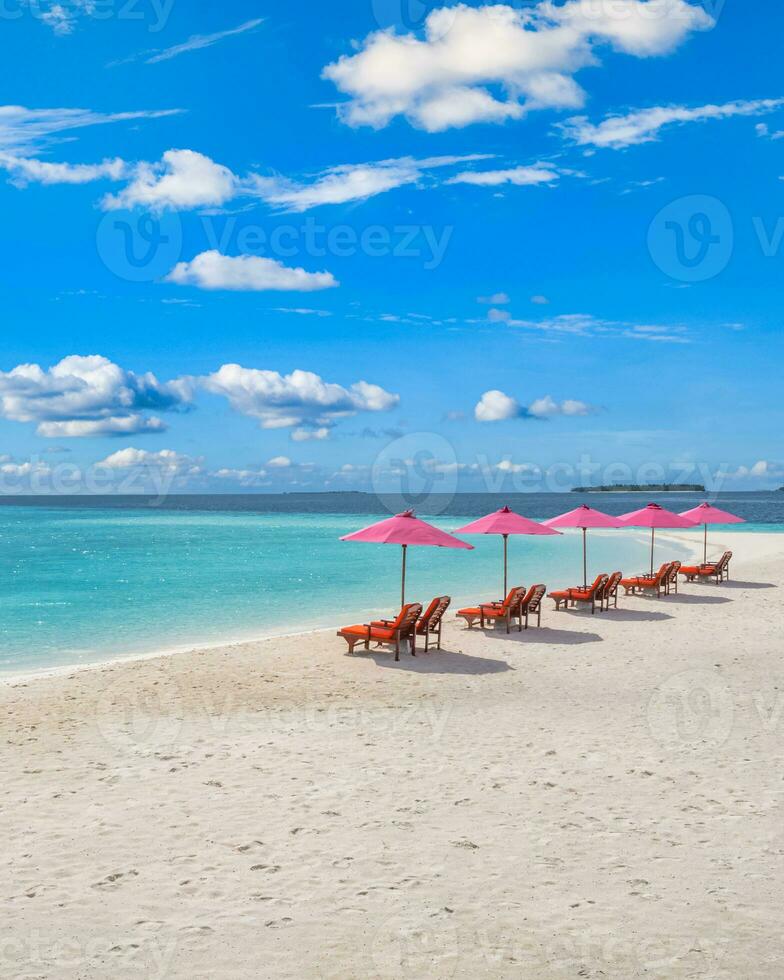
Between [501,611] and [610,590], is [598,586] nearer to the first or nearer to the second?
[610,590]

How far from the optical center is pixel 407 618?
501 inches

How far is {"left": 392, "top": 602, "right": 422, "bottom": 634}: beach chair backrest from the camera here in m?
12.6

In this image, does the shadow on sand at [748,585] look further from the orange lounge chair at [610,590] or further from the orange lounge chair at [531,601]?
the orange lounge chair at [531,601]

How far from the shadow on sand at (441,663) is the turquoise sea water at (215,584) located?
536 centimetres

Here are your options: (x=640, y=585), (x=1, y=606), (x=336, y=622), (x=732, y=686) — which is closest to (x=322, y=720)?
(x=732, y=686)

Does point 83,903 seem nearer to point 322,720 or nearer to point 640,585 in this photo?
point 322,720

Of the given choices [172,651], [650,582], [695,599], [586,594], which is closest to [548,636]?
[586,594]

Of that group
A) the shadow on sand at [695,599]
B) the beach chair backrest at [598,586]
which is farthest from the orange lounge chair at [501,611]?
the shadow on sand at [695,599]

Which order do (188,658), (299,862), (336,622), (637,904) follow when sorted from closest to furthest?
1. (637,904)
2. (299,862)
3. (188,658)
4. (336,622)

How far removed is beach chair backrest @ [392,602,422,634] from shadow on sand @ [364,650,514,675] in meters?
0.48

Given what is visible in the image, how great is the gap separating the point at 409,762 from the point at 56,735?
381cm

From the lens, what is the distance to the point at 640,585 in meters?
19.6

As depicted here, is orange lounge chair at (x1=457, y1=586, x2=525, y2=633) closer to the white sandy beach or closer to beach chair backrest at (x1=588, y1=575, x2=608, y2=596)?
beach chair backrest at (x1=588, y1=575, x2=608, y2=596)

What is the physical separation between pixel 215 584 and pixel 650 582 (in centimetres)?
1481
